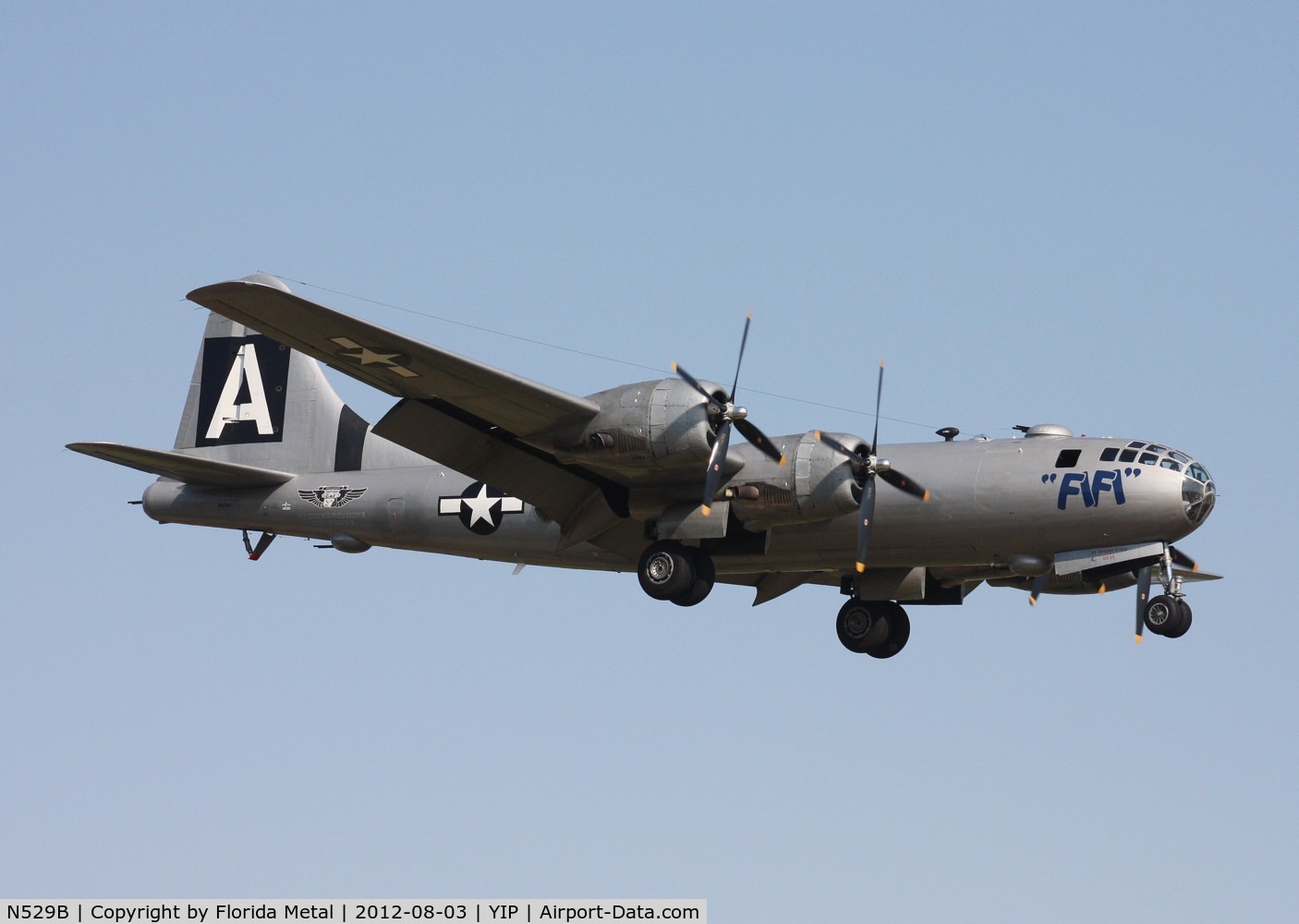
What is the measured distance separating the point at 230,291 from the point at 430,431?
4630mm

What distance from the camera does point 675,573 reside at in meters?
28.3

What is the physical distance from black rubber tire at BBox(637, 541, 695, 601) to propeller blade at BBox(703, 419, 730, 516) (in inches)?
52.4

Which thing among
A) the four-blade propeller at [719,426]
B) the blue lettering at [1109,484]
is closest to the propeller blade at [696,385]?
the four-blade propeller at [719,426]

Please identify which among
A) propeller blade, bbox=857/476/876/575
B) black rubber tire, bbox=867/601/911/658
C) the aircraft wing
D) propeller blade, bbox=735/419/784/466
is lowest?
black rubber tire, bbox=867/601/911/658

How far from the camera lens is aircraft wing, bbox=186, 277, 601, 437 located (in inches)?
989

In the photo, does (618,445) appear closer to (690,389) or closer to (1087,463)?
(690,389)

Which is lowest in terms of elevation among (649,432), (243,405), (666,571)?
(666,571)

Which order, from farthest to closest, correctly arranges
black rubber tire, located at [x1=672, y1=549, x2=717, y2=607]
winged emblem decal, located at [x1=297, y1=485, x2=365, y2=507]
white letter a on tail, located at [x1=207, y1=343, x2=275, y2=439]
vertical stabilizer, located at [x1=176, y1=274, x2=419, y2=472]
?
white letter a on tail, located at [x1=207, y1=343, x2=275, y2=439] < vertical stabilizer, located at [x1=176, y1=274, x2=419, y2=472] < winged emblem decal, located at [x1=297, y1=485, x2=365, y2=507] < black rubber tire, located at [x1=672, y1=549, x2=717, y2=607]

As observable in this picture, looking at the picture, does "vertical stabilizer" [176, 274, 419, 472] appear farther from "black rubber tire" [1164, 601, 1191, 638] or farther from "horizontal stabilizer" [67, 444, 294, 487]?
"black rubber tire" [1164, 601, 1191, 638]

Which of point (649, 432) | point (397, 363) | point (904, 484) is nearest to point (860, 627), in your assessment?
point (904, 484)

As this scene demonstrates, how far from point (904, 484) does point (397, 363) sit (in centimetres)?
808

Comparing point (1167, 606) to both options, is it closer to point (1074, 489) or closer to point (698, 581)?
point (1074, 489)

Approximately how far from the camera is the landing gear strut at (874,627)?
32312 millimetres

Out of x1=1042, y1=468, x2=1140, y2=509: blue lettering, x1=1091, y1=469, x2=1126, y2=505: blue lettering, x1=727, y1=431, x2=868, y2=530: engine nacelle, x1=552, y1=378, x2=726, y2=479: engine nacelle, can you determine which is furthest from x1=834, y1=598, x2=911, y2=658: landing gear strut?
x1=552, y1=378, x2=726, y2=479: engine nacelle
